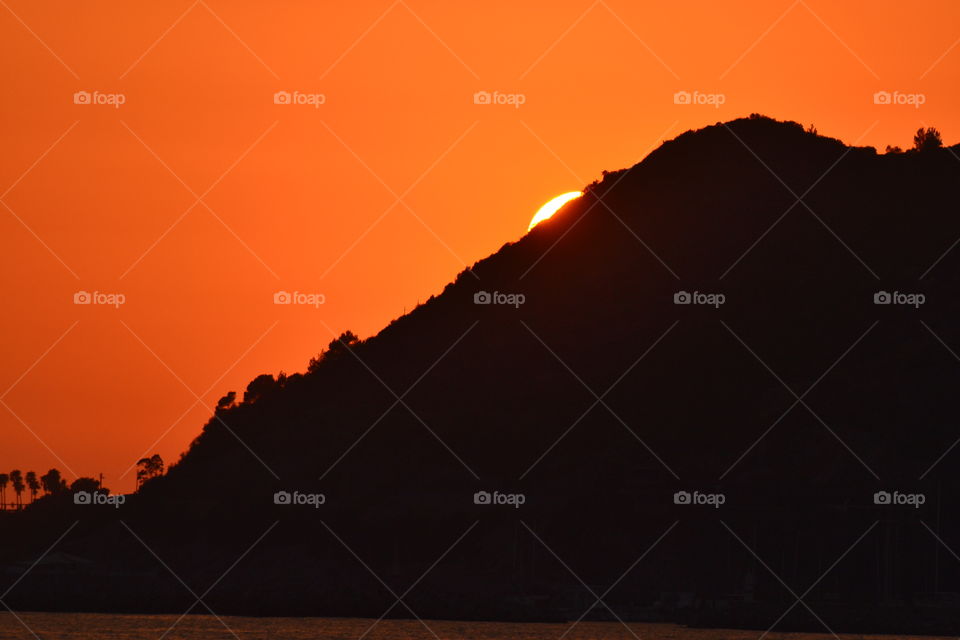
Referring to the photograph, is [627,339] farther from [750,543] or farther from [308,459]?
[750,543]

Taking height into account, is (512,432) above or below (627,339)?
below

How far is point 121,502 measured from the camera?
639 ft

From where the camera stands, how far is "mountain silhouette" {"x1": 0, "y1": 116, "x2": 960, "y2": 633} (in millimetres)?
125625

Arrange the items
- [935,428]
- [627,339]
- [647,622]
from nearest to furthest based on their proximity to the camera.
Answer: [647,622], [935,428], [627,339]

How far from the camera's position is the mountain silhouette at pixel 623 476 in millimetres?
125625

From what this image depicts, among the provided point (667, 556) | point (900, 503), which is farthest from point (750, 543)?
point (900, 503)

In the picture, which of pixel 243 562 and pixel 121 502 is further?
pixel 121 502

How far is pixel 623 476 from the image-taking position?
158m

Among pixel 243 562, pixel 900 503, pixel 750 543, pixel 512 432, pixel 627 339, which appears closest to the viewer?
pixel 900 503

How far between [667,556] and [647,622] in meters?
32.8

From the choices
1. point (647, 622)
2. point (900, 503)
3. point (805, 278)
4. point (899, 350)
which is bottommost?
point (647, 622)

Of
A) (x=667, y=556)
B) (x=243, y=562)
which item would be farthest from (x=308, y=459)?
(x=667, y=556)

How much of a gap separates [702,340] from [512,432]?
29361 millimetres

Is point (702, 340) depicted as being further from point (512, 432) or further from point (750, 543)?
point (750, 543)
